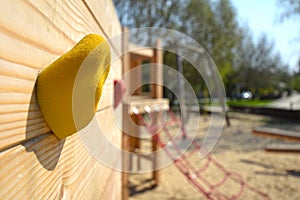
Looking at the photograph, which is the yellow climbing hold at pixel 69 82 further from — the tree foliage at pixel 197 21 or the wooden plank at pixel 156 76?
the tree foliage at pixel 197 21

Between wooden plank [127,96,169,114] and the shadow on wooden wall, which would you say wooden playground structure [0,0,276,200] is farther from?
wooden plank [127,96,169,114]

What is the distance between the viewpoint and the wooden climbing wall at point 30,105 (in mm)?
→ 307

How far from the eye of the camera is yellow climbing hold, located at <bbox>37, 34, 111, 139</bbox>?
0.42m

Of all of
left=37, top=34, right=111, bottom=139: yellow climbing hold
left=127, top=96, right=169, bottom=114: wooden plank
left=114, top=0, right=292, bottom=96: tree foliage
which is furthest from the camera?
left=114, top=0, right=292, bottom=96: tree foliage

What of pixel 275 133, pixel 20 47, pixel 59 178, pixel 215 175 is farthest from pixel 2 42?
pixel 215 175

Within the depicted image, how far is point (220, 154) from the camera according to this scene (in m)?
6.29

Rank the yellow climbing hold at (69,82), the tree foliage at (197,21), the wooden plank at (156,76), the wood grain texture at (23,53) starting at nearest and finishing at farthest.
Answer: the wood grain texture at (23,53)
the yellow climbing hold at (69,82)
the wooden plank at (156,76)
the tree foliage at (197,21)

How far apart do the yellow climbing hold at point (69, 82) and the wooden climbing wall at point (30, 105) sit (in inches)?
0.5

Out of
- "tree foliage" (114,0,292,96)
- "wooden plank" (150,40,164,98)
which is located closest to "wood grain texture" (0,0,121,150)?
"wooden plank" (150,40,164,98)

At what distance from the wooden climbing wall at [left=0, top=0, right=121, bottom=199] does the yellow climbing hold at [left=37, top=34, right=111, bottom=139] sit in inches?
0.5

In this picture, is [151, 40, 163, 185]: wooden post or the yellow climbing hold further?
[151, 40, 163, 185]: wooden post

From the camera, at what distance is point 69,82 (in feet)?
1.43

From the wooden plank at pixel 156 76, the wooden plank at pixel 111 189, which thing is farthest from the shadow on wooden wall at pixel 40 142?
the wooden plank at pixel 156 76

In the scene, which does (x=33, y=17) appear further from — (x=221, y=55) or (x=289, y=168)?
(x=221, y=55)
